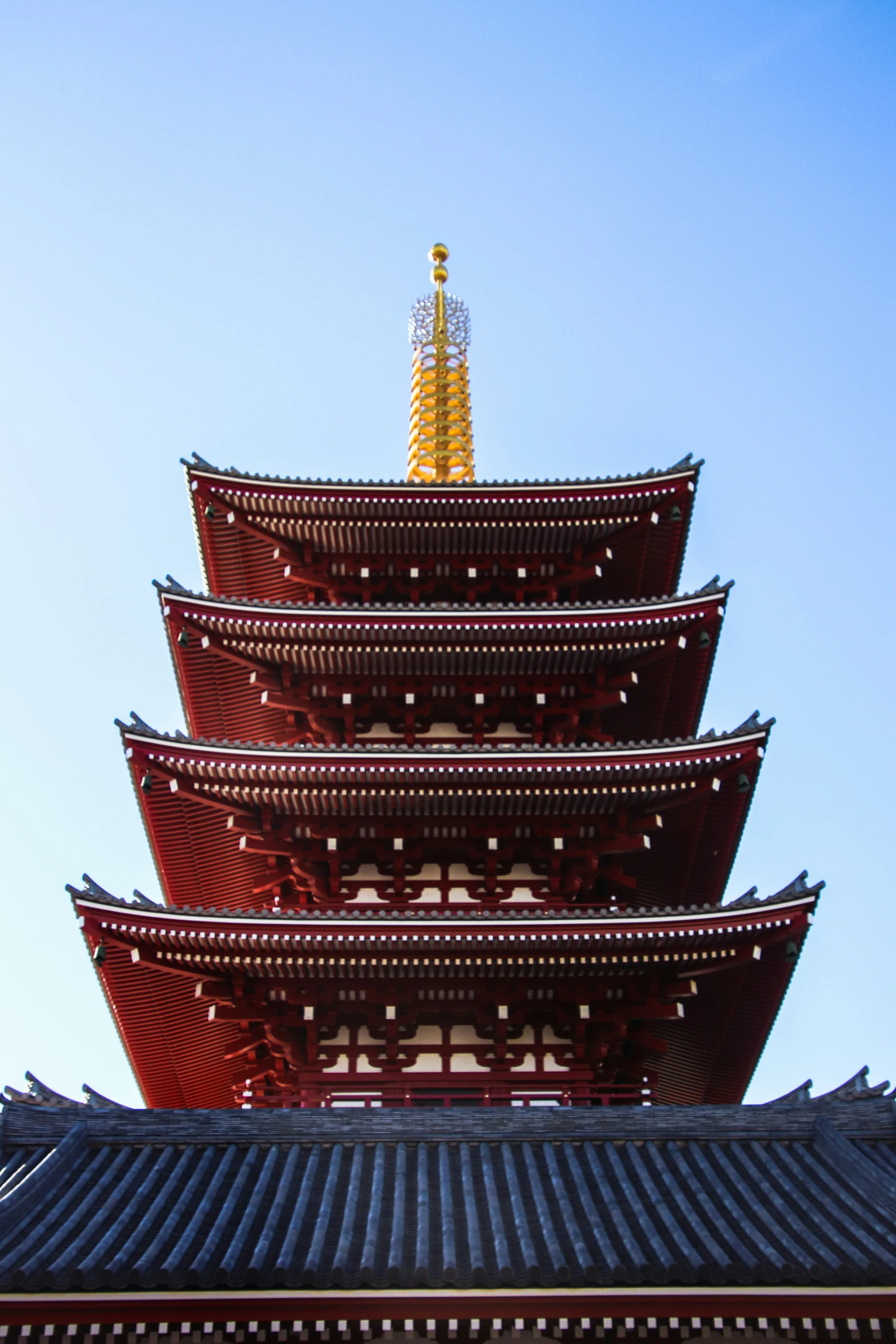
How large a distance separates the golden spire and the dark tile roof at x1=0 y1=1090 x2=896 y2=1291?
1537 centimetres

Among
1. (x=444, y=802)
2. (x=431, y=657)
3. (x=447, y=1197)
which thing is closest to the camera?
(x=447, y=1197)

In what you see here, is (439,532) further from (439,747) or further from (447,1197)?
(447,1197)

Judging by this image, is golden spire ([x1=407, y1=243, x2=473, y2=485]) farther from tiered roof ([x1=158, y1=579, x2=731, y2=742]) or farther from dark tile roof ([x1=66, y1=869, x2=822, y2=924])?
dark tile roof ([x1=66, y1=869, x2=822, y2=924])

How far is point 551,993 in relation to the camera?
16.8 meters

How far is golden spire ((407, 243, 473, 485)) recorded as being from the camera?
90.4ft

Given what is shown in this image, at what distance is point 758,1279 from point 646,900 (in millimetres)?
9700

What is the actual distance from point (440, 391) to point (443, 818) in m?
13.6

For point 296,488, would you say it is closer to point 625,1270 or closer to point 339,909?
point 339,909

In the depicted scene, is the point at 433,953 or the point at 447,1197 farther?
the point at 433,953

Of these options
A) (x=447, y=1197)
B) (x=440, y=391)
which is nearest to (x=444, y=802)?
(x=447, y=1197)

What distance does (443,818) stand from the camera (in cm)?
1836

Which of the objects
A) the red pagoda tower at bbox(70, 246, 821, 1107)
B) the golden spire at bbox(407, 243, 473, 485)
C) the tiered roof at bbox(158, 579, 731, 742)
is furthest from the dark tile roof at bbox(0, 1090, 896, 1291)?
the golden spire at bbox(407, 243, 473, 485)

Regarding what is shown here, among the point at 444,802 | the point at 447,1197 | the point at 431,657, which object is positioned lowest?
the point at 447,1197

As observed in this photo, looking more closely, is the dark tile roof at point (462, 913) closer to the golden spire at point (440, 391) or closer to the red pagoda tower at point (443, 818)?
the red pagoda tower at point (443, 818)
